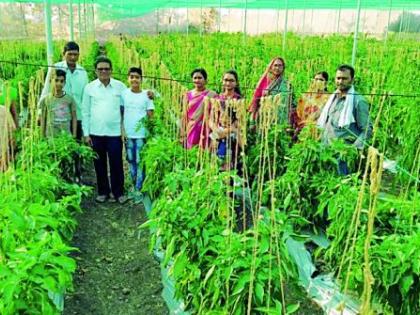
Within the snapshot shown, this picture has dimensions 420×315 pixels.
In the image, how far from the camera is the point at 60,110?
4.38 m

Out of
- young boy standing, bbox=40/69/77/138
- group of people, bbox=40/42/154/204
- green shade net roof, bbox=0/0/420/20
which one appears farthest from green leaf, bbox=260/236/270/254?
green shade net roof, bbox=0/0/420/20

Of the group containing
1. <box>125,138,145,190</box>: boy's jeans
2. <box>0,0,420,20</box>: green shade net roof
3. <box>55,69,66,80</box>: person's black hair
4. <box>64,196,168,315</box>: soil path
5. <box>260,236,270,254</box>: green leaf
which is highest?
<box>0,0,420,20</box>: green shade net roof

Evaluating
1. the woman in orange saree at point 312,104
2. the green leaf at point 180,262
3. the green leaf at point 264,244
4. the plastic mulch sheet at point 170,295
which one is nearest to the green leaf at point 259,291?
the green leaf at point 264,244

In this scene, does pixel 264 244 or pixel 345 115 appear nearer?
pixel 264 244

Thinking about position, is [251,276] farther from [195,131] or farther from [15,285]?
[195,131]

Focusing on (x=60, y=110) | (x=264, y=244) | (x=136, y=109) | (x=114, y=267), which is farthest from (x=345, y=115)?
(x=60, y=110)

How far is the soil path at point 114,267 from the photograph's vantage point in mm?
3209

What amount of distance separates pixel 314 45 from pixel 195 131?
9.64 m

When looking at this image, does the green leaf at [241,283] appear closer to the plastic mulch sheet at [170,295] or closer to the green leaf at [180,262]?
the green leaf at [180,262]

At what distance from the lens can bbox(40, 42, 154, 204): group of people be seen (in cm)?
430

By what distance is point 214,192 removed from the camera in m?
2.73

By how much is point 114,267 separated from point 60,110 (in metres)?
1.51

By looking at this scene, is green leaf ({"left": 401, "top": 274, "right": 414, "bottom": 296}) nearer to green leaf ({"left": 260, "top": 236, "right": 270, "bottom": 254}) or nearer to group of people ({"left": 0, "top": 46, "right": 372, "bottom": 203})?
green leaf ({"left": 260, "top": 236, "right": 270, "bottom": 254})

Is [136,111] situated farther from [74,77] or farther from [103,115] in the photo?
[74,77]
